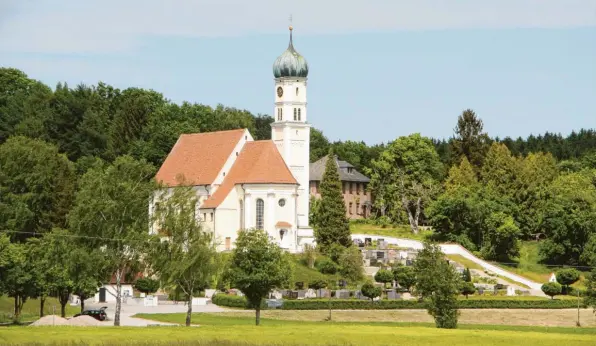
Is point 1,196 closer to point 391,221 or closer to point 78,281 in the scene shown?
point 78,281

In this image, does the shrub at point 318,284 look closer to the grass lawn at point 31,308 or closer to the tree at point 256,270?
the grass lawn at point 31,308

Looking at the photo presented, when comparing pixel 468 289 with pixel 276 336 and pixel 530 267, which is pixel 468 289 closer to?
pixel 530 267

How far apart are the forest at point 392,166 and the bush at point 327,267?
483 inches

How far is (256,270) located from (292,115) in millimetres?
38393

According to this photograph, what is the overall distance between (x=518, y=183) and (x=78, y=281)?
4632cm

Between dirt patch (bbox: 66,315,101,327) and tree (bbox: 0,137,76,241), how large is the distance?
24229 millimetres

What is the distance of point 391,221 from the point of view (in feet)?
424

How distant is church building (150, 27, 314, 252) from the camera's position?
109500 mm

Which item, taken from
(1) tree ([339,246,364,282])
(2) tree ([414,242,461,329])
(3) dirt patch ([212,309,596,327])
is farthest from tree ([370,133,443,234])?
(2) tree ([414,242,461,329])

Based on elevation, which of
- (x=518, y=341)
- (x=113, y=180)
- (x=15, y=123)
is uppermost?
(x=15, y=123)

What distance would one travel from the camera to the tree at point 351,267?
9981 centimetres

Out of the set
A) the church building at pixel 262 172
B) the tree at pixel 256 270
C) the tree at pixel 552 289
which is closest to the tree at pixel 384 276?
the tree at pixel 552 289

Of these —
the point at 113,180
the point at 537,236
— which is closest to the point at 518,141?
the point at 537,236

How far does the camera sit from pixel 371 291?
89.6 metres
